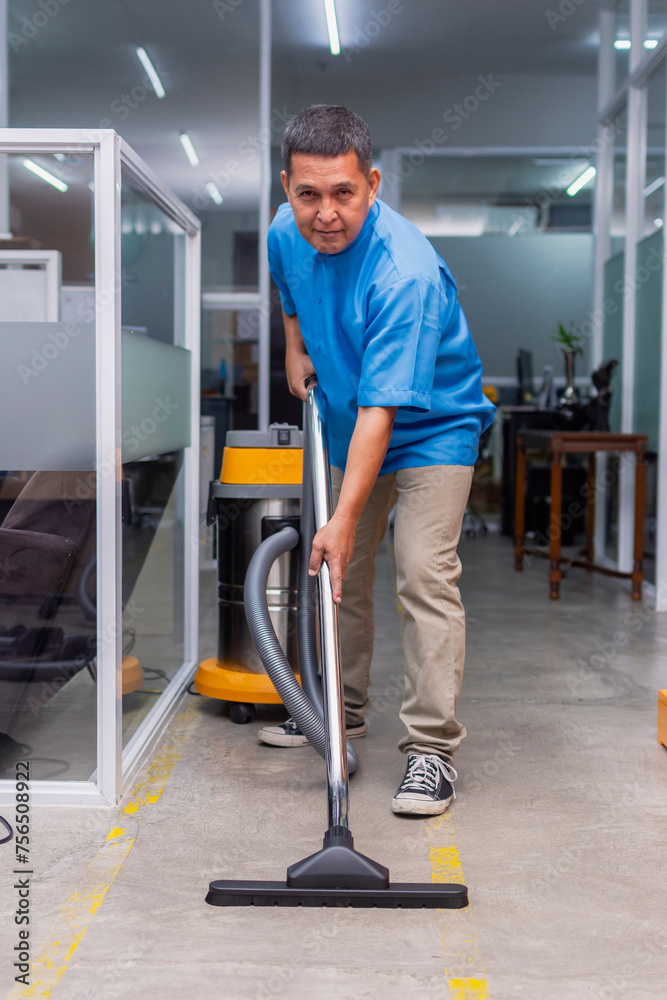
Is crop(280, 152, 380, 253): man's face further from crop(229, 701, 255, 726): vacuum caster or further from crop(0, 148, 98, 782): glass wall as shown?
crop(229, 701, 255, 726): vacuum caster

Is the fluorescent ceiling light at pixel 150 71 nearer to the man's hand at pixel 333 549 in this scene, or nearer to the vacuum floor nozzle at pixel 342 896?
the man's hand at pixel 333 549

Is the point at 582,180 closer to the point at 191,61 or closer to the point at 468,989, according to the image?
the point at 191,61

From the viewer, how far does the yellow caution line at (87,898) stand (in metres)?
1.38

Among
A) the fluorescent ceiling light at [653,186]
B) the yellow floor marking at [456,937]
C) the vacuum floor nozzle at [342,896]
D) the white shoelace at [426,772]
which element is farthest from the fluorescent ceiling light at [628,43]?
the vacuum floor nozzle at [342,896]

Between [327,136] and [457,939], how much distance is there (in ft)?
4.65

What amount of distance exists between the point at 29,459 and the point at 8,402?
0.42 ft

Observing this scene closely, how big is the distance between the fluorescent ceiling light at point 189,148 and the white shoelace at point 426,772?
18.1 ft

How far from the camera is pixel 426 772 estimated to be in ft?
6.75

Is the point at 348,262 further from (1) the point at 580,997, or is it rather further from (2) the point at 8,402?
(1) the point at 580,997

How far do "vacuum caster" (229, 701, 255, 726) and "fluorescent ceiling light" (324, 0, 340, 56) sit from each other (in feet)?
18.9

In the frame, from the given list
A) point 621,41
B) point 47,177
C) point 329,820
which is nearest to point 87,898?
point 329,820

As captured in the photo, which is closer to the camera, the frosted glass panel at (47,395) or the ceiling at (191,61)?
the frosted glass panel at (47,395)

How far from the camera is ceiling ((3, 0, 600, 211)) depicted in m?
6.49

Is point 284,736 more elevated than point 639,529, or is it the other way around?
point 639,529
